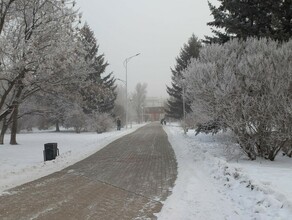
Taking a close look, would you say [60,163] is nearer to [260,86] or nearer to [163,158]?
[163,158]

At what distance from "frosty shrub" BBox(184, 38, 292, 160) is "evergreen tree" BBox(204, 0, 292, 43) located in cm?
361

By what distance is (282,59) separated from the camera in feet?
47.2

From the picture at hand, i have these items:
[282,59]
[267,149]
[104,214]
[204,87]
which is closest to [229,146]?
[267,149]

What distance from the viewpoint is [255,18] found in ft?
67.9

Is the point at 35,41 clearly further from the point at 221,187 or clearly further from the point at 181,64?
the point at 181,64

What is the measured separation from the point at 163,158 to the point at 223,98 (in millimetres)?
4254

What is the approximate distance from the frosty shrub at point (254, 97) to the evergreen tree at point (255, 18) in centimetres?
361

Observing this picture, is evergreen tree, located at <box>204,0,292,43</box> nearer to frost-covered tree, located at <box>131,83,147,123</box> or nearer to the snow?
the snow

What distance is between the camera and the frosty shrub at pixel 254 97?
13734 mm

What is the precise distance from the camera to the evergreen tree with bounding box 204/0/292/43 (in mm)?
19031

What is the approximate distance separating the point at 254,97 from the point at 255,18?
317 inches

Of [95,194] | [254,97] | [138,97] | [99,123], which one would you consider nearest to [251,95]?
[254,97]

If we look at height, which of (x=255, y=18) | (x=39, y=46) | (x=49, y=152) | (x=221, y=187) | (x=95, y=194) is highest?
(x=255, y=18)

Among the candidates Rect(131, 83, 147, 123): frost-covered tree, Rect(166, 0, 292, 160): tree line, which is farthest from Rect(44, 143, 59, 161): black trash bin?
Rect(131, 83, 147, 123): frost-covered tree
